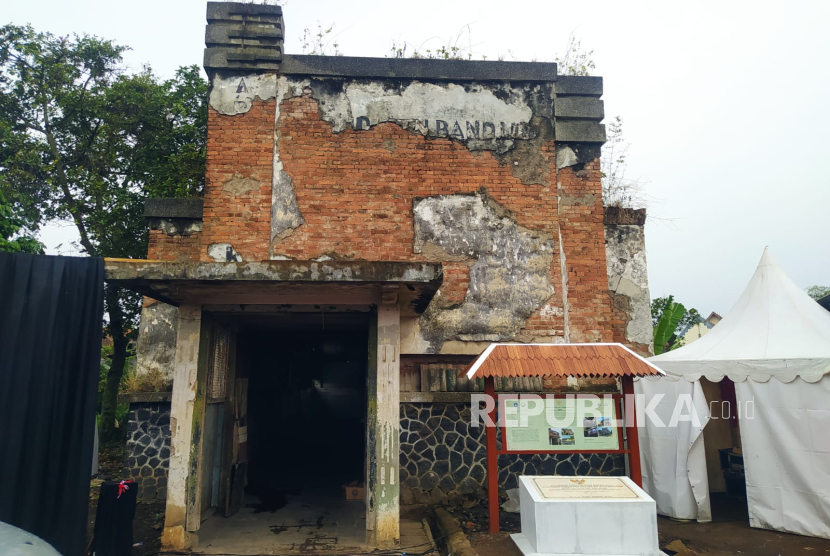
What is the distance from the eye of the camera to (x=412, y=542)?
738cm

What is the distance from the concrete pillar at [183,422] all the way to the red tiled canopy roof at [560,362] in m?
3.66

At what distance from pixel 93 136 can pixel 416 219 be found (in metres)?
9.38

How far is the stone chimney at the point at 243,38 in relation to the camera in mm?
9648

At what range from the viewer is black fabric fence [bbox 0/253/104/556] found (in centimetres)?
554

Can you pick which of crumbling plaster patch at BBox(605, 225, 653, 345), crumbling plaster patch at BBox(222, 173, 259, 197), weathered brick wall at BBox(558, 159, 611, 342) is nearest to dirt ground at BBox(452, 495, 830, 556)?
weathered brick wall at BBox(558, 159, 611, 342)

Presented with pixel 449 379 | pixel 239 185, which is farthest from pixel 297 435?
pixel 239 185

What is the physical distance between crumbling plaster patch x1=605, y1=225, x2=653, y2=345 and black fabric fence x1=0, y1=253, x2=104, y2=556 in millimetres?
8389

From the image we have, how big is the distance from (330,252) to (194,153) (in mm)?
4372

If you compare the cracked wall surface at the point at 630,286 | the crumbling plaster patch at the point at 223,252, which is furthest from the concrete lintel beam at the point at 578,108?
the crumbling plaster patch at the point at 223,252

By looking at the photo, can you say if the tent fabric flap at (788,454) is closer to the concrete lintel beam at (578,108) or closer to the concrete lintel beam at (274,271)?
the concrete lintel beam at (578,108)

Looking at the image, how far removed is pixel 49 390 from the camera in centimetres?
580

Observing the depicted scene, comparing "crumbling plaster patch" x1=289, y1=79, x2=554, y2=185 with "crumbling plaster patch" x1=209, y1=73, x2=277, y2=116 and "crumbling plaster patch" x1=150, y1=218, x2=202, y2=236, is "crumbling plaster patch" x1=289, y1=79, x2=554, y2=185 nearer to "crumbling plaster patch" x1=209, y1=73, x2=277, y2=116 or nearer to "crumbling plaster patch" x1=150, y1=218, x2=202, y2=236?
"crumbling plaster patch" x1=209, y1=73, x2=277, y2=116

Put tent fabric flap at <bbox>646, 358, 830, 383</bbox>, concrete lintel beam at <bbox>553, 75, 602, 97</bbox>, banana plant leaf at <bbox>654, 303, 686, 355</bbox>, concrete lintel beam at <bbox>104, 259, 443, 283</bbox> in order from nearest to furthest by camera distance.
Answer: concrete lintel beam at <bbox>104, 259, 443, 283</bbox>, tent fabric flap at <bbox>646, 358, 830, 383</bbox>, concrete lintel beam at <bbox>553, 75, 602, 97</bbox>, banana plant leaf at <bbox>654, 303, 686, 355</bbox>

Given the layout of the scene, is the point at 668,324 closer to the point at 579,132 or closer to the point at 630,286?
the point at 630,286
